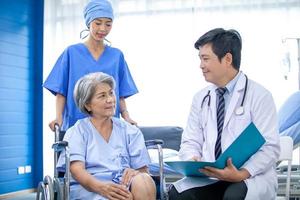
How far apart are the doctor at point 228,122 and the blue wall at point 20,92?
126 inches

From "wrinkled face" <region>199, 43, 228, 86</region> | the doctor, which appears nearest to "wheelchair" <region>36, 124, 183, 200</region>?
the doctor

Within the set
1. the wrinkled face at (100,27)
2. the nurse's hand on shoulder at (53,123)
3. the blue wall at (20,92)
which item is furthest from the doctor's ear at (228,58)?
the blue wall at (20,92)

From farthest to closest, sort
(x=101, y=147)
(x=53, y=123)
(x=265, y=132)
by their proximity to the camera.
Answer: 1. (x=53, y=123)
2. (x=101, y=147)
3. (x=265, y=132)

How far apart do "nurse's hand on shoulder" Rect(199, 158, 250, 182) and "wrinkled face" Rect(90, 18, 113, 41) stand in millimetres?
1068

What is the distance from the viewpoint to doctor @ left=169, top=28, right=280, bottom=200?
68.3 inches

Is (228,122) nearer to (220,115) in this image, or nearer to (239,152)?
(220,115)

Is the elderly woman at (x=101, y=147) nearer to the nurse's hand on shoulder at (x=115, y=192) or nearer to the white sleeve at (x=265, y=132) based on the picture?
the nurse's hand on shoulder at (x=115, y=192)

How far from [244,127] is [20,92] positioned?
3.63m

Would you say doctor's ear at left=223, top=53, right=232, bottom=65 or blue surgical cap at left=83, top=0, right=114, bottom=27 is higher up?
blue surgical cap at left=83, top=0, right=114, bottom=27

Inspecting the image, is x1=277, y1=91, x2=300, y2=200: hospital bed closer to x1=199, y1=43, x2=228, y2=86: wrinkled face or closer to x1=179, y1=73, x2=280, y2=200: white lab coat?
x1=179, y1=73, x2=280, y2=200: white lab coat

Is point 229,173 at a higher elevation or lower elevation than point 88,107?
lower

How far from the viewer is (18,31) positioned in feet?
16.4

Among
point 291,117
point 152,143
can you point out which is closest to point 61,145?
point 152,143

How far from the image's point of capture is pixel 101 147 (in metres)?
2.11
